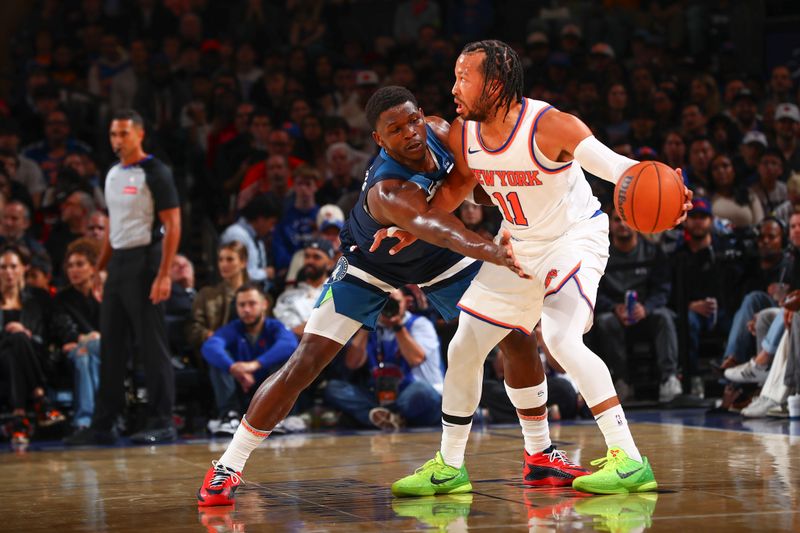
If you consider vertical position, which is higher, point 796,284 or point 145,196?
point 145,196

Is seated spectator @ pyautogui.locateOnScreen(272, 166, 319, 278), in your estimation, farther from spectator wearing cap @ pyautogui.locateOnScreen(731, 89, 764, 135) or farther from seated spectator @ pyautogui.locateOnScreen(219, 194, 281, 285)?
spectator wearing cap @ pyautogui.locateOnScreen(731, 89, 764, 135)

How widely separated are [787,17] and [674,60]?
1683 mm

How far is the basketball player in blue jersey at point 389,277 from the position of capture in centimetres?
465

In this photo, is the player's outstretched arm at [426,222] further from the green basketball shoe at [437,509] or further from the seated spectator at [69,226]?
the seated spectator at [69,226]

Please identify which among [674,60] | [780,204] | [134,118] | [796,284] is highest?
[674,60]

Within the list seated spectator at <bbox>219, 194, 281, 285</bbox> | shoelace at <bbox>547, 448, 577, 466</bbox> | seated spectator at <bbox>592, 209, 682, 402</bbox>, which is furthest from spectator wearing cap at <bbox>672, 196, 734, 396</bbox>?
shoelace at <bbox>547, 448, 577, 466</bbox>

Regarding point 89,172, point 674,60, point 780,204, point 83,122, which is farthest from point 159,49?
point 780,204

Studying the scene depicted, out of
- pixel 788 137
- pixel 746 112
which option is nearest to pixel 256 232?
pixel 788 137

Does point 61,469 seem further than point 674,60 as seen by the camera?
No

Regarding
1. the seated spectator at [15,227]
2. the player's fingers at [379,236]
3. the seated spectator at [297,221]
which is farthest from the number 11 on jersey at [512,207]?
the seated spectator at [15,227]

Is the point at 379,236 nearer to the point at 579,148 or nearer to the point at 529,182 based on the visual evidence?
the point at 529,182

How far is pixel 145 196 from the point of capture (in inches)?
308

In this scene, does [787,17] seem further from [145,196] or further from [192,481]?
[192,481]

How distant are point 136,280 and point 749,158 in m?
6.38
